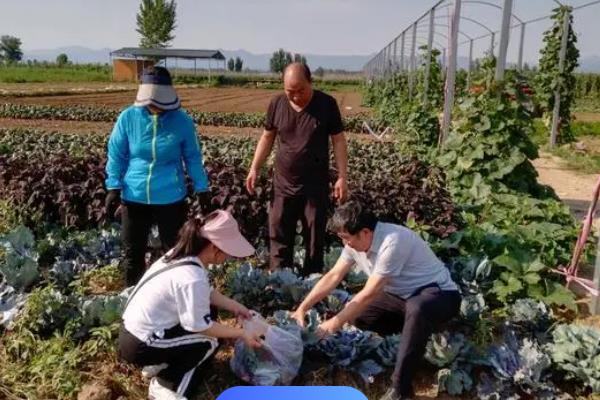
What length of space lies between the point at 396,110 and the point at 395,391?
11.3 metres

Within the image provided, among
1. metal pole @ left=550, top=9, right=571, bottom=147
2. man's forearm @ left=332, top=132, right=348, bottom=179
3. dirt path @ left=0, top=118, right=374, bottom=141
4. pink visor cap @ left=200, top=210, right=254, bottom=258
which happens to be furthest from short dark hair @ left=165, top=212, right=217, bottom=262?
dirt path @ left=0, top=118, right=374, bottom=141

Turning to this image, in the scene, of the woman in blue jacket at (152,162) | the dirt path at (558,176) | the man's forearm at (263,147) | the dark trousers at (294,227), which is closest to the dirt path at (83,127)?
the dirt path at (558,176)

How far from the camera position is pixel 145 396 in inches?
121

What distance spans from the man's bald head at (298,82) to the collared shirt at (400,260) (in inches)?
47.4

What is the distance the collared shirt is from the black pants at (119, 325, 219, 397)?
2.87 ft

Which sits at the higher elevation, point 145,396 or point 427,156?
point 427,156

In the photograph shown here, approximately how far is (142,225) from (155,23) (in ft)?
212

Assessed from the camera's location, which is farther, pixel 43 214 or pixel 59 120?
pixel 59 120

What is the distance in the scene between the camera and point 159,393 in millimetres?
2953

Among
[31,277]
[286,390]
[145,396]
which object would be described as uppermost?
[286,390]

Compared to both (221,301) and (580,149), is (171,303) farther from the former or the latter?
(580,149)

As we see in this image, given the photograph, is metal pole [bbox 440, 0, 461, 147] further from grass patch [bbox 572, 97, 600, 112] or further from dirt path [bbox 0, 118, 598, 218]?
grass patch [bbox 572, 97, 600, 112]

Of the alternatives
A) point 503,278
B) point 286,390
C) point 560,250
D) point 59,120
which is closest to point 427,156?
point 560,250

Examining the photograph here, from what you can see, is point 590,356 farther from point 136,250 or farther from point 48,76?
point 48,76
